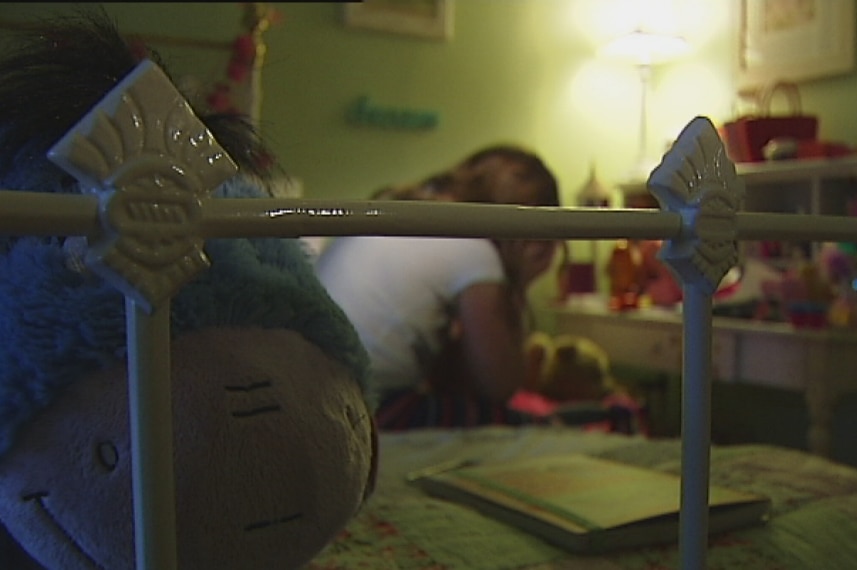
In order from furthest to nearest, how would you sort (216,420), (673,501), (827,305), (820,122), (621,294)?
(621,294) < (820,122) < (827,305) < (673,501) < (216,420)

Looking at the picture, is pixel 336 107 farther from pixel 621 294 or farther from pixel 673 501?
pixel 673 501

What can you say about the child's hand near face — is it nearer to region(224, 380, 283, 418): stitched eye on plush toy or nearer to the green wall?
the green wall

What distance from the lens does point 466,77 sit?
8.93ft

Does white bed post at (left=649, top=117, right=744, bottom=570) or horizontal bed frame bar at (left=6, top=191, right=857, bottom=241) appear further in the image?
white bed post at (left=649, top=117, right=744, bottom=570)

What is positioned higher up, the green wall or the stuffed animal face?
the green wall

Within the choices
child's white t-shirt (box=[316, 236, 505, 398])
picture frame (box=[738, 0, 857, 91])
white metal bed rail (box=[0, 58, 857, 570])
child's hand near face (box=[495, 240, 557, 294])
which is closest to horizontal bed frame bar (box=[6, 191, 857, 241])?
white metal bed rail (box=[0, 58, 857, 570])

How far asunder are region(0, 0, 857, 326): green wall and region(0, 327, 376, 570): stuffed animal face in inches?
70.0

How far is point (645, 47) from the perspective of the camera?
2.66 m

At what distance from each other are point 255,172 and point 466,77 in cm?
211

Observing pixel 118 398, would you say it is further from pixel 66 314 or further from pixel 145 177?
pixel 145 177

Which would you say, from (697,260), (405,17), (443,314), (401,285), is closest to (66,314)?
(697,260)

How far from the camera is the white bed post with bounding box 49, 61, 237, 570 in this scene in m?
0.38

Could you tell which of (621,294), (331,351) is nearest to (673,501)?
(331,351)

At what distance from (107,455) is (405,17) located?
224cm
